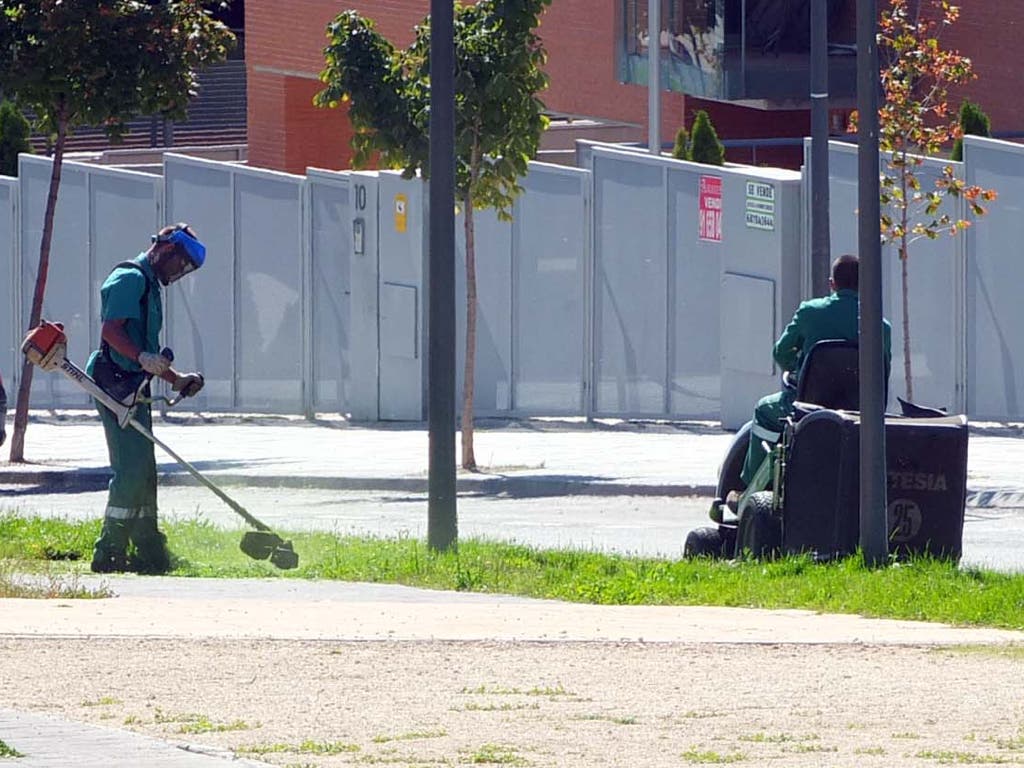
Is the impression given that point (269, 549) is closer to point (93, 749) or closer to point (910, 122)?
point (93, 749)

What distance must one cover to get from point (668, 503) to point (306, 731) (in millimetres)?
9388

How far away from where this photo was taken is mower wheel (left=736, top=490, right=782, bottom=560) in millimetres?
10984

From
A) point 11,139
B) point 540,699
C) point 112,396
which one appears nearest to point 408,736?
point 540,699

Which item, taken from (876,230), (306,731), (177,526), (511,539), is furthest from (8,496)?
(306,731)

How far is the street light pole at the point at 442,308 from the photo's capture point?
1171cm

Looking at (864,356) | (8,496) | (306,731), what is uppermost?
(864,356)

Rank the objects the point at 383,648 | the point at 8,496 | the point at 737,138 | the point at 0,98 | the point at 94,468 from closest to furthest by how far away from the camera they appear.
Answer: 1. the point at 383,648
2. the point at 8,496
3. the point at 94,468
4. the point at 0,98
5. the point at 737,138

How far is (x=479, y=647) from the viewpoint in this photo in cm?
839

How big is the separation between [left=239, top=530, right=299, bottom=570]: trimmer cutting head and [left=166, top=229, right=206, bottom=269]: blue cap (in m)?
1.43

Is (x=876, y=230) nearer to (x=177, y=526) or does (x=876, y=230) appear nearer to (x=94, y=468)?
(x=177, y=526)

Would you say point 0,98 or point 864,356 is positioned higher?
point 0,98

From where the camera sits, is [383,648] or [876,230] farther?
[876,230]

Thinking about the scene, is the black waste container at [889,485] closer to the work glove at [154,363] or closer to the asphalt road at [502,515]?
the asphalt road at [502,515]

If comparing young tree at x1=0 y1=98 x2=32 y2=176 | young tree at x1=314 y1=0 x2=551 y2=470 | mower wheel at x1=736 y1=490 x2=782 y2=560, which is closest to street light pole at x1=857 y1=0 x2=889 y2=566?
mower wheel at x1=736 y1=490 x2=782 y2=560
